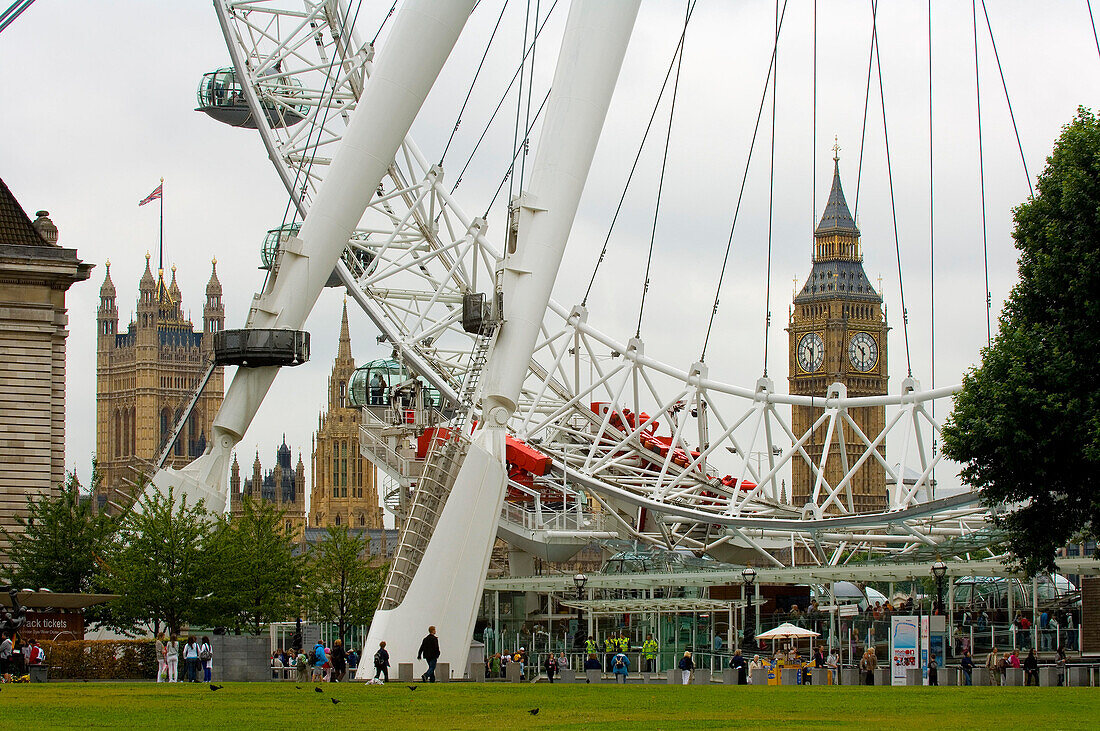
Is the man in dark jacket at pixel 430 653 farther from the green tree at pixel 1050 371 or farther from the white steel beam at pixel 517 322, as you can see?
the green tree at pixel 1050 371

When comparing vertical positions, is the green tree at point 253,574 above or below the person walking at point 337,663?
above

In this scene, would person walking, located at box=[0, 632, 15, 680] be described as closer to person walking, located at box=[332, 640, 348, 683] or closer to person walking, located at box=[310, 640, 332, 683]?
person walking, located at box=[332, 640, 348, 683]

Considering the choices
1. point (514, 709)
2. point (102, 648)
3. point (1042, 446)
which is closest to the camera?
point (514, 709)

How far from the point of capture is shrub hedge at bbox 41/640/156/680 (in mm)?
45719

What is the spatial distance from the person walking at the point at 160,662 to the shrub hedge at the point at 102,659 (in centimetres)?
50

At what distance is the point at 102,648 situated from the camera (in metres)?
46.9

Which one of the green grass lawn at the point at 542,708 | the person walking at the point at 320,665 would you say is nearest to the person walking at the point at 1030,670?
the green grass lawn at the point at 542,708

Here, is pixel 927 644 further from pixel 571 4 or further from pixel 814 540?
pixel 814 540

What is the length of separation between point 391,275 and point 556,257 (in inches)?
996

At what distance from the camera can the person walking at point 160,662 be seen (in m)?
45.4

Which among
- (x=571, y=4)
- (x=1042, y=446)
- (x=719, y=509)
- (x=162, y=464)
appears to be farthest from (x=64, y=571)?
(x=1042, y=446)

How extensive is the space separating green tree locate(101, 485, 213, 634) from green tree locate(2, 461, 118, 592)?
413 centimetres

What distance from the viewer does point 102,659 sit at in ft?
153

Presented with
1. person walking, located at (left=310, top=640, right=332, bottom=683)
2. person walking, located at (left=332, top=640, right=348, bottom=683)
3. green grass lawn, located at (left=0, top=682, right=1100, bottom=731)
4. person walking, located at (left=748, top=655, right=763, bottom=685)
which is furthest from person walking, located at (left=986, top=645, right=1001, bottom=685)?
person walking, located at (left=310, top=640, right=332, bottom=683)
